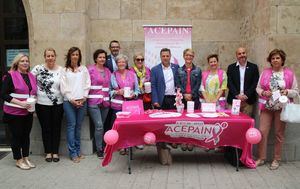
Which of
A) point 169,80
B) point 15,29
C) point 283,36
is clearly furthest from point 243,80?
point 15,29

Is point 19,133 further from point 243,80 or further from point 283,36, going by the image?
point 283,36

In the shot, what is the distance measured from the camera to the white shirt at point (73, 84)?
19.9 feet

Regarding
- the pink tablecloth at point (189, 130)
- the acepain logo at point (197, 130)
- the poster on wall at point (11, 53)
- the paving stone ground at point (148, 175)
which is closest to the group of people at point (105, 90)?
the paving stone ground at point (148, 175)

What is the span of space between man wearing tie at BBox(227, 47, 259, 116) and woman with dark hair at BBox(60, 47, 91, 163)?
235 cm

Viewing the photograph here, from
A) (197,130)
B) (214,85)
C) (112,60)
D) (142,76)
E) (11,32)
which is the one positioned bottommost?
(197,130)

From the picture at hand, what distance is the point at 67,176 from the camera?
5.51 meters

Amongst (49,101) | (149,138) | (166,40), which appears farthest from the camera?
(166,40)

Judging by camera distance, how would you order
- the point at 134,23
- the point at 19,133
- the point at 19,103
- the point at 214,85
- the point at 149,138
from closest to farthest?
1. the point at 149,138
2. the point at 19,103
3. the point at 19,133
4. the point at 214,85
5. the point at 134,23

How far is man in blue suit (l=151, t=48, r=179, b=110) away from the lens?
631 cm

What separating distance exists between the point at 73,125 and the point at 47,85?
765mm

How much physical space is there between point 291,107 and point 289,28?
136 centimetres

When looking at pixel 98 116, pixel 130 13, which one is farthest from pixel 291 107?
pixel 130 13

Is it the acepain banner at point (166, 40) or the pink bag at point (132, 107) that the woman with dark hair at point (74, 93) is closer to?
the pink bag at point (132, 107)

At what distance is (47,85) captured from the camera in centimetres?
605
